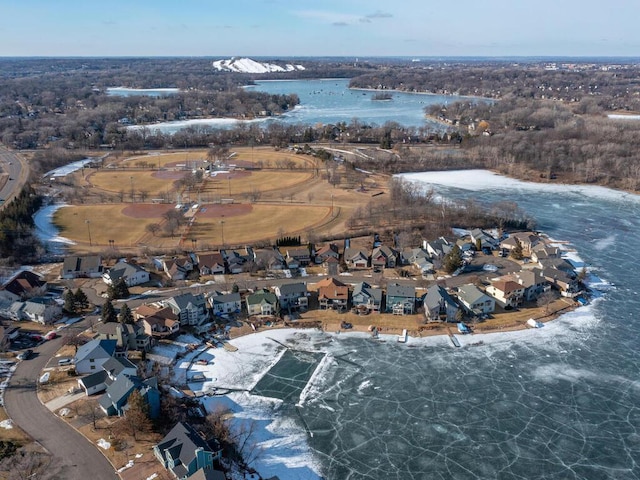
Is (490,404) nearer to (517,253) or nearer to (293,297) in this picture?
(293,297)

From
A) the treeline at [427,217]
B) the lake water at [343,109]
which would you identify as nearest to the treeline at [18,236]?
the treeline at [427,217]

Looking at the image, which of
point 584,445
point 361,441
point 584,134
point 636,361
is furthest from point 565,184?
point 361,441

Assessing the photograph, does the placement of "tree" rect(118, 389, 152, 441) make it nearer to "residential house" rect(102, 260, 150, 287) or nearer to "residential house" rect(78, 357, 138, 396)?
"residential house" rect(78, 357, 138, 396)

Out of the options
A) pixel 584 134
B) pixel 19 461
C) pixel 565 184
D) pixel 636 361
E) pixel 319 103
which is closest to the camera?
pixel 19 461

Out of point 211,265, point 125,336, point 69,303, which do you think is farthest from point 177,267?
point 125,336

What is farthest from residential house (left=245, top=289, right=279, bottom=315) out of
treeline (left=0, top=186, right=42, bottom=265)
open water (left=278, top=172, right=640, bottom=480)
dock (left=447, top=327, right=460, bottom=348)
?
treeline (left=0, top=186, right=42, bottom=265)

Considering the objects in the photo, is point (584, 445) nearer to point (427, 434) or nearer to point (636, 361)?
point (427, 434)
